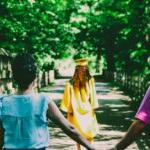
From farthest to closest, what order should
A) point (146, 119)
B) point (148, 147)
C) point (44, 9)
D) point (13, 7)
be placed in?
point (44, 9) → point (13, 7) → point (148, 147) → point (146, 119)

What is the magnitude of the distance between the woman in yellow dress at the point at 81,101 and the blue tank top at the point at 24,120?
5685 mm

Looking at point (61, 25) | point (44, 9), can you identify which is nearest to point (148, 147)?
point (44, 9)

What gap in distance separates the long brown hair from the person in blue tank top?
19.1 ft

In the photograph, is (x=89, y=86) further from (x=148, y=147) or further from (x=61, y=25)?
(x=61, y=25)

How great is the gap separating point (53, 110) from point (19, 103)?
0.30 m

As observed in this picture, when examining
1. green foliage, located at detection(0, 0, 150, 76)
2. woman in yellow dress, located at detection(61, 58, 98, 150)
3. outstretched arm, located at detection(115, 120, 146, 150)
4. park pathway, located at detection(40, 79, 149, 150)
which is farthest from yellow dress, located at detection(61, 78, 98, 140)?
outstretched arm, located at detection(115, 120, 146, 150)

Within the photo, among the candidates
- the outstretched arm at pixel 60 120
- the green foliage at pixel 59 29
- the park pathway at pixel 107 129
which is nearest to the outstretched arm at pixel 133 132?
the outstretched arm at pixel 60 120

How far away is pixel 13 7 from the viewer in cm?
1958

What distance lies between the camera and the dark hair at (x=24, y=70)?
4.45m

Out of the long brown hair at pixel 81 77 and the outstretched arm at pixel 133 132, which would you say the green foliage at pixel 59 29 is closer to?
the long brown hair at pixel 81 77

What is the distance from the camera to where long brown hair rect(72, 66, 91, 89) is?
407 inches

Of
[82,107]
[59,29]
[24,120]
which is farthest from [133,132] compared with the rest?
[59,29]

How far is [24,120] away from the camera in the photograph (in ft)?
14.6

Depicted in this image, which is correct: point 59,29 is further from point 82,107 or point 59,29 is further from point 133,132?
point 133,132
